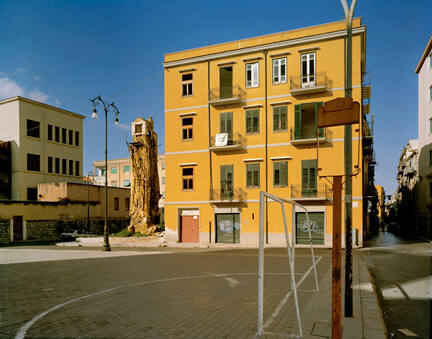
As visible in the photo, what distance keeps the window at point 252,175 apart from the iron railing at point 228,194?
0.79 meters

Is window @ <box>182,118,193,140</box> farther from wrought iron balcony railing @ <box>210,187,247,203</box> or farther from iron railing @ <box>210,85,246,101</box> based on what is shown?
wrought iron balcony railing @ <box>210,187,247,203</box>

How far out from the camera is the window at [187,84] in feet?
92.9

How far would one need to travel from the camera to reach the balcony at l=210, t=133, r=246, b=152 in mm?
25938

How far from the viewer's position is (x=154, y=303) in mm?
7840

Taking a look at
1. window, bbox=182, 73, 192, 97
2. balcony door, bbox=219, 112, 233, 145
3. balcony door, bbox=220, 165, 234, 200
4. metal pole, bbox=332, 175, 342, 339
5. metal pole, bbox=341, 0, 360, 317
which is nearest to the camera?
metal pole, bbox=332, 175, 342, 339

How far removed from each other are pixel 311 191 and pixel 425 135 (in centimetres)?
2215

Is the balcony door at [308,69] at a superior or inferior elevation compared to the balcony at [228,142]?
superior

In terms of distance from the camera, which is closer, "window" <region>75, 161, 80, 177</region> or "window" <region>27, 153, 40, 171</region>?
"window" <region>27, 153, 40, 171</region>

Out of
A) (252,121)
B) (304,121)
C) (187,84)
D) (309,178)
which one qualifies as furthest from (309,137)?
(187,84)

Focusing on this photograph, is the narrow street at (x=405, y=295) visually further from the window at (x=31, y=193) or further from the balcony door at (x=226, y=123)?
the window at (x=31, y=193)

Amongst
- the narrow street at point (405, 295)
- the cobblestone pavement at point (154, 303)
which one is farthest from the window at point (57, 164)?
the narrow street at point (405, 295)

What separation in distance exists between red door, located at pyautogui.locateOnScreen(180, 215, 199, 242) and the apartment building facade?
2234cm

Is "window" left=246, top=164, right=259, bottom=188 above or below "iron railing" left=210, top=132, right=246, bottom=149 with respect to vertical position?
below

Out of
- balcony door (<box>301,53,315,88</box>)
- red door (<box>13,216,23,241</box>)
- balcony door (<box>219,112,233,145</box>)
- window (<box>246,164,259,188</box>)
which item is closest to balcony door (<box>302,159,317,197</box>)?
window (<box>246,164,259,188</box>)
